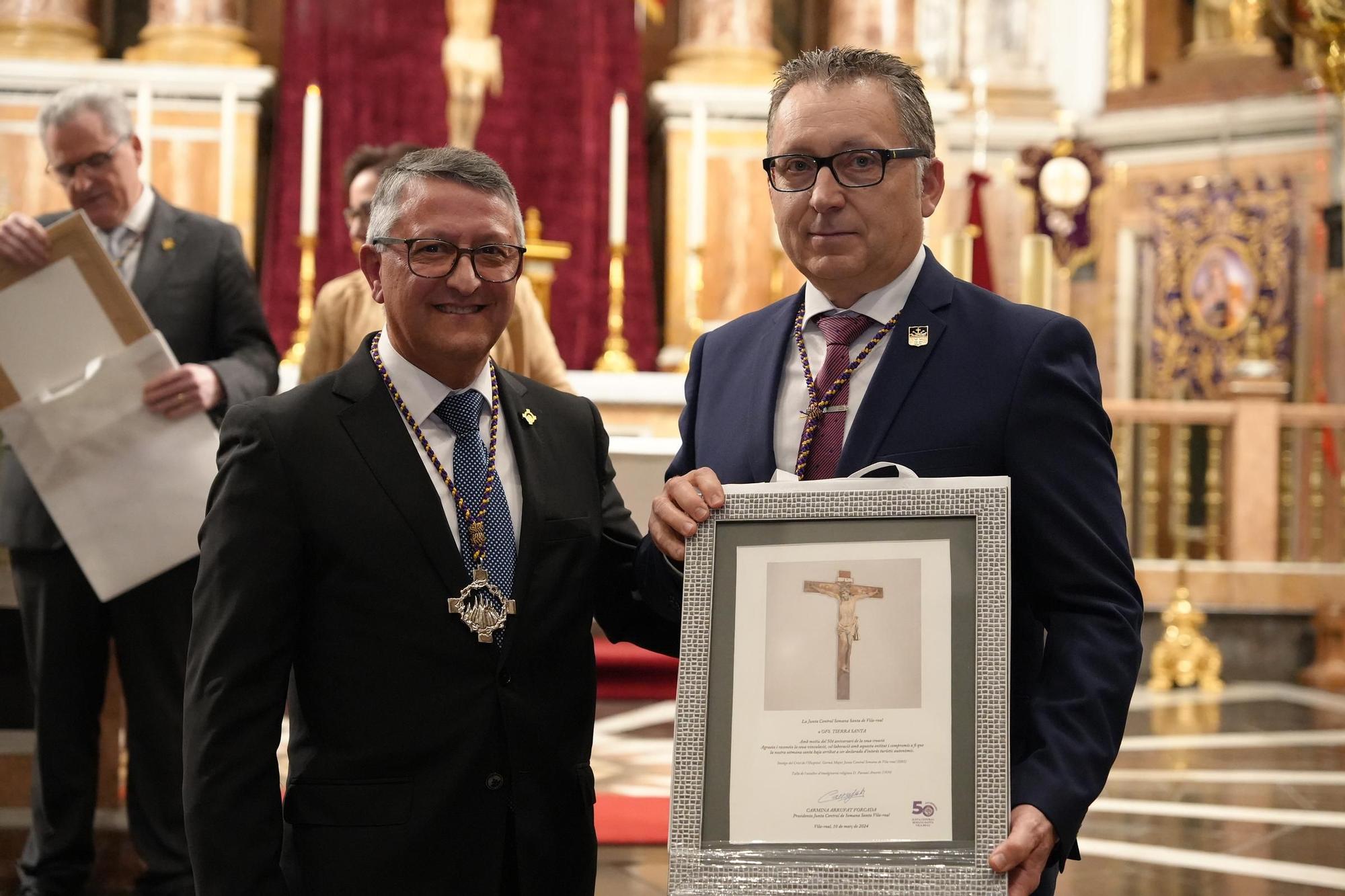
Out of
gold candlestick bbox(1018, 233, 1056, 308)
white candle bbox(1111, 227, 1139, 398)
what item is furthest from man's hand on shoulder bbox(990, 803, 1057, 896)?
white candle bbox(1111, 227, 1139, 398)

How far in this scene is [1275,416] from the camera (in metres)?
8.81

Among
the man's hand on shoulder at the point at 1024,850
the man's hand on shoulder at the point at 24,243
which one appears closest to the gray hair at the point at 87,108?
the man's hand on shoulder at the point at 24,243

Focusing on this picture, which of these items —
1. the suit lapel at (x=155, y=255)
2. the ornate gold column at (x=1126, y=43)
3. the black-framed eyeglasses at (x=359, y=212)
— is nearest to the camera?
the suit lapel at (x=155, y=255)

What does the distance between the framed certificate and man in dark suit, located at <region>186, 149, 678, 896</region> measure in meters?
0.37

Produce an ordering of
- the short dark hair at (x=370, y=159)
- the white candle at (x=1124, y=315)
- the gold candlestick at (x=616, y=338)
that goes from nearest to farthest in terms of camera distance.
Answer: the short dark hair at (x=370, y=159), the gold candlestick at (x=616, y=338), the white candle at (x=1124, y=315)

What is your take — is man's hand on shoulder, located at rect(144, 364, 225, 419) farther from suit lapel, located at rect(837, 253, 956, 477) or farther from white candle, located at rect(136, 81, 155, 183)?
white candle, located at rect(136, 81, 155, 183)

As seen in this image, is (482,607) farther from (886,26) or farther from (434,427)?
(886,26)

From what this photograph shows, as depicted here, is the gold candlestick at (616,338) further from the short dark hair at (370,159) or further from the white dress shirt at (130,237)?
the white dress shirt at (130,237)

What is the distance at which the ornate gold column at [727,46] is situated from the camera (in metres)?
9.01

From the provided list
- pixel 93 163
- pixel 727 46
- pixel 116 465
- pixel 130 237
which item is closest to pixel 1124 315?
pixel 727 46

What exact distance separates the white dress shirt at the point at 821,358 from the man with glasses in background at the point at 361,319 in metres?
1.96

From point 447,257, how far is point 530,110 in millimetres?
7406

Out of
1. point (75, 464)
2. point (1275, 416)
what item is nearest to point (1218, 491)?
point (1275, 416)

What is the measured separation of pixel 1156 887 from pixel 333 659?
114 inches
